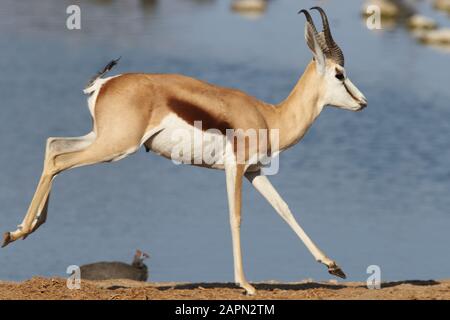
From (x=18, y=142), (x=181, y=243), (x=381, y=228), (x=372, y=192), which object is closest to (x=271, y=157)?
(x=181, y=243)

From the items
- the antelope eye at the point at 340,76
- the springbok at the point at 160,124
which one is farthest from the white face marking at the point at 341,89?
the springbok at the point at 160,124

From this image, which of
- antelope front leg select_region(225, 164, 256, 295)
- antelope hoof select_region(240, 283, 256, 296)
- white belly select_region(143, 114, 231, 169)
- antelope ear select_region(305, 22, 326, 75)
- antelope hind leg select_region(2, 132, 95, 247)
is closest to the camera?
antelope hind leg select_region(2, 132, 95, 247)

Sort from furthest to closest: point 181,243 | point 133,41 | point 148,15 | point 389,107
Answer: point 148,15 < point 133,41 < point 389,107 < point 181,243

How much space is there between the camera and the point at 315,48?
12.3 meters

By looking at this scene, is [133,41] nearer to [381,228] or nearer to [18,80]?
[18,80]

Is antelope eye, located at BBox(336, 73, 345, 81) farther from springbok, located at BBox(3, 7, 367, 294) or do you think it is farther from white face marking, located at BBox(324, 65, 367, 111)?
springbok, located at BBox(3, 7, 367, 294)

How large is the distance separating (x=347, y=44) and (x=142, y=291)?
25.3 m

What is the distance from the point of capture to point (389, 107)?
1161 inches

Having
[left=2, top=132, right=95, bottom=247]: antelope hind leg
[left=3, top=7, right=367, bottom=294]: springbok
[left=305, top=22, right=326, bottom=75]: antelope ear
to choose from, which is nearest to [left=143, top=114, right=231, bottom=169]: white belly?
[left=3, top=7, right=367, bottom=294]: springbok

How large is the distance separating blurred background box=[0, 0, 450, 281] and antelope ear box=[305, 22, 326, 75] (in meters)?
4.72

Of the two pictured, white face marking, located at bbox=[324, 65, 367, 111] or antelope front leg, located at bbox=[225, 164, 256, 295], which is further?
white face marking, located at bbox=[324, 65, 367, 111]

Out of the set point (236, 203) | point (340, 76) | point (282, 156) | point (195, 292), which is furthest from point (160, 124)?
point (282, 156)

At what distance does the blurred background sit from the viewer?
716 inches

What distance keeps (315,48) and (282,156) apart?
12.0 metres
